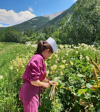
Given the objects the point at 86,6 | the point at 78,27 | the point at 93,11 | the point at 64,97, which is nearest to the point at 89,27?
the point at 78,27

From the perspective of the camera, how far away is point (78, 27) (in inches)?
560

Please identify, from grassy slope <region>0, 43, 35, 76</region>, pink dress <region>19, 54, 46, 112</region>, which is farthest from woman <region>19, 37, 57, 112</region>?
grassy slope <region>0, 43, 35, 76</region>

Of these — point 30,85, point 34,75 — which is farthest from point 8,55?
point 34,75

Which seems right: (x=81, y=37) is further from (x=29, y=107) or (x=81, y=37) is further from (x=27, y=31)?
(x=27, y=31)

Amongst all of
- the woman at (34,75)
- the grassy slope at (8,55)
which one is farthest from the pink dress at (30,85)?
the grassy slope at (8,55)

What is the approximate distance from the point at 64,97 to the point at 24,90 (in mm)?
1269

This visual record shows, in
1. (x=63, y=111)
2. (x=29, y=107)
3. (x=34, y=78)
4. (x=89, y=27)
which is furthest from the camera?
(x=89, y=27)

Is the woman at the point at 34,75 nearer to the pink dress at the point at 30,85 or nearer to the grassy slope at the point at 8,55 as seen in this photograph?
the pink dress at the point at 30,85

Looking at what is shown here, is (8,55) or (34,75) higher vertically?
(8,55)

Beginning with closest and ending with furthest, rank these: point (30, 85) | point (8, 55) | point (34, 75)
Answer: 1. point (34, 75)
2. point (30, 85)
3. point (8, 55)

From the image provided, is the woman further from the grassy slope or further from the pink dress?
the grassy slope

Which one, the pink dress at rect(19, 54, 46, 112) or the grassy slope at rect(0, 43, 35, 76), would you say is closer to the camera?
the pink dress at rect(19, 54, 46, 112)

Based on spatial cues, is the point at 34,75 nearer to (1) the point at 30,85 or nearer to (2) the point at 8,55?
(1) the point at 30,85

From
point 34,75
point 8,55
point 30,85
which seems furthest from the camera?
point 8,55
